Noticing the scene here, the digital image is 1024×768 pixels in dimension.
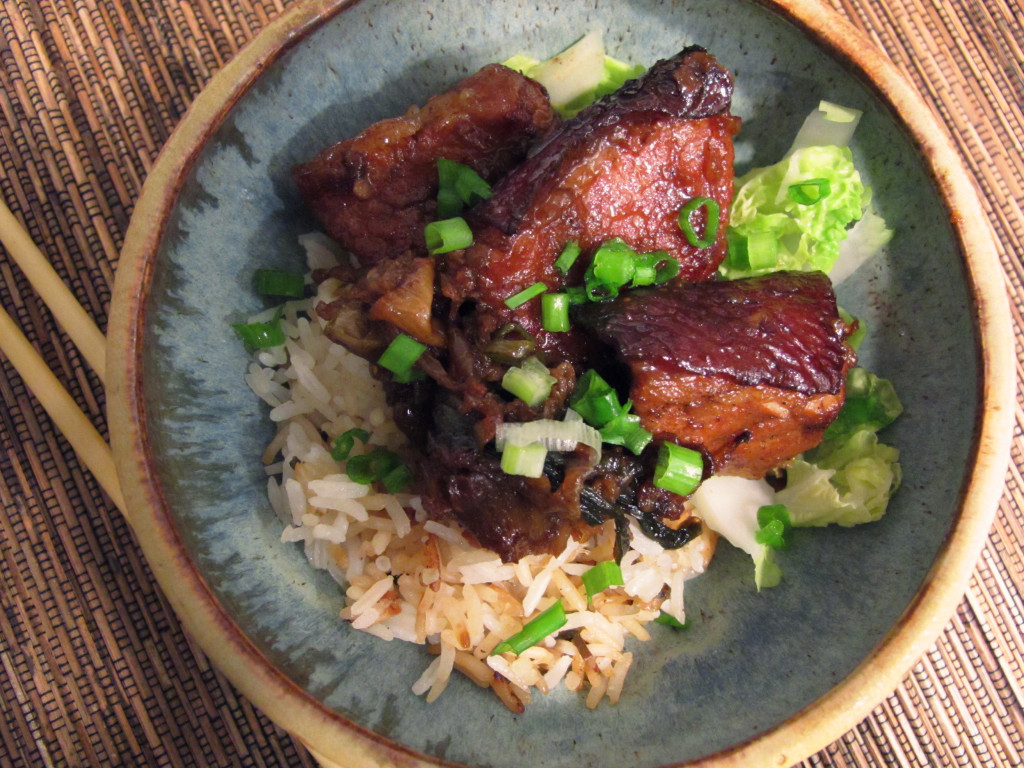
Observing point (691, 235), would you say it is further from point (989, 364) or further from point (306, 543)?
point (306, 543)

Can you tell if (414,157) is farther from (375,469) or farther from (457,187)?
(375,469)

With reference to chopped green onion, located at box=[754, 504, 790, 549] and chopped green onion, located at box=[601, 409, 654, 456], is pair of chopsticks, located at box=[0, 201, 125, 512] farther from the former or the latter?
chopped green onion, located at box=[754, 504, 790, 549]

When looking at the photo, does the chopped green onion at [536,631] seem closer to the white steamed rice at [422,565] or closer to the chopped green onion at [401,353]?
the white steamed rice at [422,565]

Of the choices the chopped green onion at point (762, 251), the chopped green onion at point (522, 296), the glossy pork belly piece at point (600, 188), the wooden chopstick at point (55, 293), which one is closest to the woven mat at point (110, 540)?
the wooden chopstick at point (55, 293)

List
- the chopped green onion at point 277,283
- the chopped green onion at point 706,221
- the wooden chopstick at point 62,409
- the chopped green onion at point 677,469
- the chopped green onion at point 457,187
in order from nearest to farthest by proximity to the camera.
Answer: the chopped green onion at point 677,469, the chopped green onion at point 706,221, the chopped green onion at point 457,187, the chopped green onion at point 277,283, the wooden chopstick at point 62,409

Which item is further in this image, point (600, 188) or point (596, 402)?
point (600, 188)

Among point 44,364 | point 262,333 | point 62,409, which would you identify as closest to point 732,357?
point 262,333

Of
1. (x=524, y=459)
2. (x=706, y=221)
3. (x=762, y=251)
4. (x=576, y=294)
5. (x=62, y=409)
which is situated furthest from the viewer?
(x=62, y=409)
